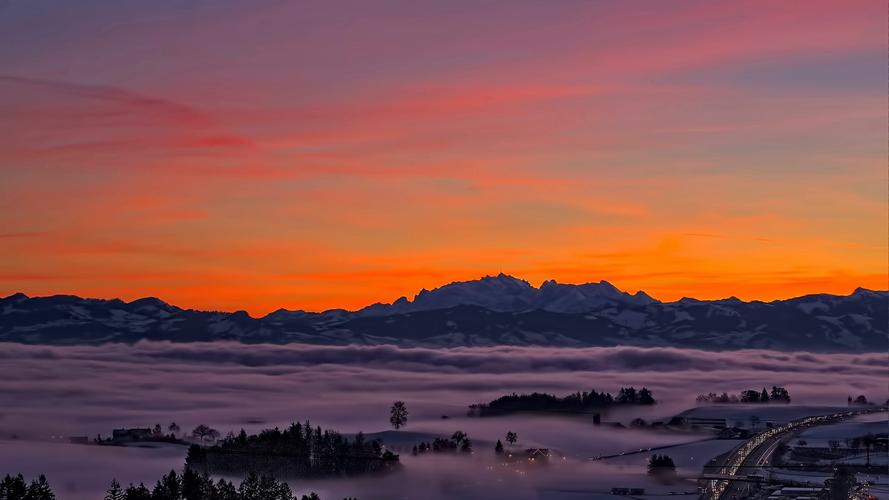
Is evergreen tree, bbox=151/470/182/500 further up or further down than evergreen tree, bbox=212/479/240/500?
further up

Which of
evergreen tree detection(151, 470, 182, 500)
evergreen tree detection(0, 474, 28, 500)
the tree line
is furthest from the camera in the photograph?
evergreen tree detection(151, 470, 182, 500)

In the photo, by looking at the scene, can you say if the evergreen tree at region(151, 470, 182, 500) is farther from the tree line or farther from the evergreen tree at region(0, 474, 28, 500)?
the evergreen tree at region(0, 474, 28, 500)

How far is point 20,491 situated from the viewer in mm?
170750

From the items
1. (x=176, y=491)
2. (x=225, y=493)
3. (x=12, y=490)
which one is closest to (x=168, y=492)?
(x=176, y=491)

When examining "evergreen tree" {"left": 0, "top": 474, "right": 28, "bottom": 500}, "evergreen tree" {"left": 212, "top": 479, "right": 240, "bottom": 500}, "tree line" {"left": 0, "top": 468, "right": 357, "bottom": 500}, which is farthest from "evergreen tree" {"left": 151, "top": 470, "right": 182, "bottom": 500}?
"evergreen tree" {"left": 0, "top": 474, "right": 28, "bottom": 500}

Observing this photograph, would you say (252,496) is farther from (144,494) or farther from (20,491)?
(20,491)

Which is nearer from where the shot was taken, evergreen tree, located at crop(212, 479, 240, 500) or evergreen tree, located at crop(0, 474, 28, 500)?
evergreen tree, located at crop(0, 474, 28, 500)

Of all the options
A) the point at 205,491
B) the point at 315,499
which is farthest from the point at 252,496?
the point at 315,499

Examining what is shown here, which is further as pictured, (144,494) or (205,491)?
(205,491)

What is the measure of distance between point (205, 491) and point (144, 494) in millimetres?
15282

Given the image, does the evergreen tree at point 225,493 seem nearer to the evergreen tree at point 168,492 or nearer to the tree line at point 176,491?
the tree line at point 176,491

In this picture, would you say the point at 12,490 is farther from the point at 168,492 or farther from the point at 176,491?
the point at 176,491

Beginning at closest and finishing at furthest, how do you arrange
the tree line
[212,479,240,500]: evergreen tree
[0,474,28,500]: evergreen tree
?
[0,474,28,500]: evergreen tree
the tree line
[212,479,240,500]: evergreen tree

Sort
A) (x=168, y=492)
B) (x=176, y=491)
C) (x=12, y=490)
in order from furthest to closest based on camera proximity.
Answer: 1. (x=168, y=492)
2. (x=176, y=491)
3. (x=12, y=490)
